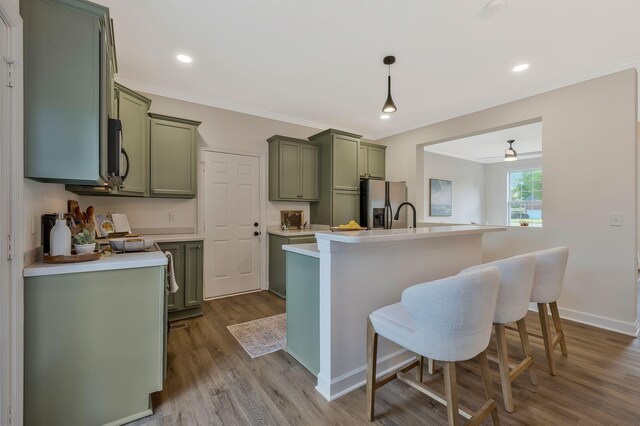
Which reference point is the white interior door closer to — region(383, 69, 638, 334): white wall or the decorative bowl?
the decorative bowl

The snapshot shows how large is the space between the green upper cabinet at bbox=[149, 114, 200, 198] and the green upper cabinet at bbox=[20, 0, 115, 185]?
69.0 inches

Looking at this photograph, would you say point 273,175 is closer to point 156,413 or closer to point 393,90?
point 393,90

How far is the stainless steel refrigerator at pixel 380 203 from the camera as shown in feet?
15.6

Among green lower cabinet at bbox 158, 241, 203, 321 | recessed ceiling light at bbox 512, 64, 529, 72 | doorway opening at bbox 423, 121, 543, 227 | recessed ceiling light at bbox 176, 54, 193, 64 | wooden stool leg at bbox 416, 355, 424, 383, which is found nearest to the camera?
wooden stool leg at bbox 416, 355, 424, 383

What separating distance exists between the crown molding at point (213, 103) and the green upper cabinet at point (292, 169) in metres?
0.44

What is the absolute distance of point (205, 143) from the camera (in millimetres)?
3955

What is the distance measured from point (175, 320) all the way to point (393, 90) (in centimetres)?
382

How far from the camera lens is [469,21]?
2283 mm

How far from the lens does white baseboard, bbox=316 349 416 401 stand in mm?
1879

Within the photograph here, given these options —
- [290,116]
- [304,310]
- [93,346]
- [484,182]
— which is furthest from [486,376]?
[484,182]

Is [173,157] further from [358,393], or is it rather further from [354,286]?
[358,393]

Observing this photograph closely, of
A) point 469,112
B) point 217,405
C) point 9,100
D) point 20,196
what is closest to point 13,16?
point 9,100

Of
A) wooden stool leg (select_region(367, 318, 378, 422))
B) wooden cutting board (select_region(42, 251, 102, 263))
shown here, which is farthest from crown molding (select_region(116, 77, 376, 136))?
wooden stool leg (select_region(367, 318, 378, 422))

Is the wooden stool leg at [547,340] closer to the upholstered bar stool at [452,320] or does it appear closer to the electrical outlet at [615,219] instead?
the upholstered bar stool at [452,320]
